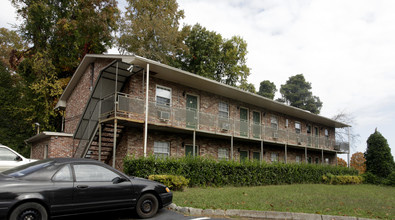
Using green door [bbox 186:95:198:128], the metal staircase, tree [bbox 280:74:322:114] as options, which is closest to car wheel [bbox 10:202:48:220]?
the metal staircase

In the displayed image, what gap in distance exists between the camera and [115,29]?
30.3 metres

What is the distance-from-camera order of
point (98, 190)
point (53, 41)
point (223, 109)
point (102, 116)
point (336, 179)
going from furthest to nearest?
1. point (53, 41)
2. point (336, 179)
3. point (223, 109)
4. point (102, 116)
5. point (98, 190)

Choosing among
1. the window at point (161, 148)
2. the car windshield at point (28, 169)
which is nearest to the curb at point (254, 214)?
the car windshield at point (28, 169)

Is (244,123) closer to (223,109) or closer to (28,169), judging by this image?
(223,109)

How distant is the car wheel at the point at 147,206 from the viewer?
7359mm

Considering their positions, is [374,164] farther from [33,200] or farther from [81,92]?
[33,200]

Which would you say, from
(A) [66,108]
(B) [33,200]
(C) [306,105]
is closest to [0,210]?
(B) [33,200]

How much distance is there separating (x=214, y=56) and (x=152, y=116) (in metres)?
20.9

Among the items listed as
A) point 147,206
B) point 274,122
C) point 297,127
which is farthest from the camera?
point 297,127

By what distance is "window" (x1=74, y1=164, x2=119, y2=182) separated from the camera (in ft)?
22.0

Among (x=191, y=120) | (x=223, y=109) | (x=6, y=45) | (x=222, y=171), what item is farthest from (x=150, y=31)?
(x=222, y=171)

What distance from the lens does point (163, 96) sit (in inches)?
699

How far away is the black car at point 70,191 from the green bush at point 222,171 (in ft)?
16.5

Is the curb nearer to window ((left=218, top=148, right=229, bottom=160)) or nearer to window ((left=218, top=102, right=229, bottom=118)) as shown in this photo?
window ((left=218, top=148, right=229, bottom=160))
